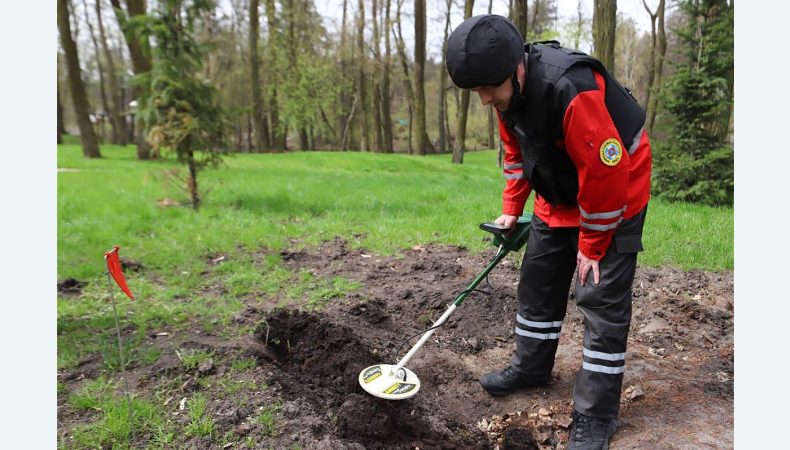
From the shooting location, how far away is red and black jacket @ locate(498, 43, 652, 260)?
208 cm

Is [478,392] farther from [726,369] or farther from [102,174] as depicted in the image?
[102,174]

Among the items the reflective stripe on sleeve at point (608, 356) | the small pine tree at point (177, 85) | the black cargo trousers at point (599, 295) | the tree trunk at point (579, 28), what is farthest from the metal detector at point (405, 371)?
the tree trunk at point (579, 28)

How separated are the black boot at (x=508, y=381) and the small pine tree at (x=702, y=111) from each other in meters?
6.91

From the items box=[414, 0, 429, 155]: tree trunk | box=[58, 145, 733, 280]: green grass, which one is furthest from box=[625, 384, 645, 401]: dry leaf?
box=[414, 0, 429, 155]: tree trunk

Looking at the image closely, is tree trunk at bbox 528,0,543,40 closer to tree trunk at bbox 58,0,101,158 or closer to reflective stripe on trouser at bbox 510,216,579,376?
tree trunk at bbox 58,0,101,158

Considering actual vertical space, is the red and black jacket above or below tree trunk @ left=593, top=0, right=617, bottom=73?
below

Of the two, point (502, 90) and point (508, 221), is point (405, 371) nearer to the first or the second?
point (508, 221)

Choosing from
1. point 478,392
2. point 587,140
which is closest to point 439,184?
point 478,392

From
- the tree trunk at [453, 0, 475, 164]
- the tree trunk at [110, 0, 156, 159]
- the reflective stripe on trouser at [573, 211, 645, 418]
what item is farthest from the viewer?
the tree trunk at [453, 0, 475, 164]

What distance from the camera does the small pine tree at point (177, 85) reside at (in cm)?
706

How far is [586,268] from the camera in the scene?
2412 millimetres

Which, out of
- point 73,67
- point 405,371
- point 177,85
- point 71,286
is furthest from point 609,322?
point 73,67

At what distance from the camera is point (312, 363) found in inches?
123

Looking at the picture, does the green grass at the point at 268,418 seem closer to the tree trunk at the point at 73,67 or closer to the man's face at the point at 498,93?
the man's face at the point at 498,93
